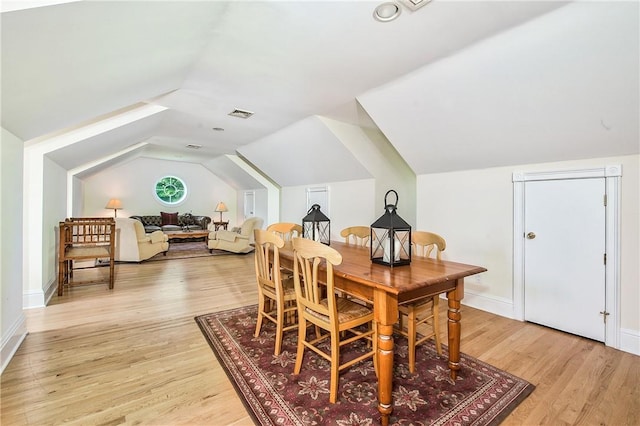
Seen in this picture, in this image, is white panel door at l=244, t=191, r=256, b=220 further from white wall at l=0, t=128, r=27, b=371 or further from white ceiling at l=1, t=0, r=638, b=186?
white wall at l=0, t=128, r=27, b=371

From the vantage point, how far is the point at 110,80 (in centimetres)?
218

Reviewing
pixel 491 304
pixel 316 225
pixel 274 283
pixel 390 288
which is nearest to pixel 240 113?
pixel 316 225

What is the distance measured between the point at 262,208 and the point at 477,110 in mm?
6213

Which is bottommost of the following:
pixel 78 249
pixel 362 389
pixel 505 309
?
pixel 362 389

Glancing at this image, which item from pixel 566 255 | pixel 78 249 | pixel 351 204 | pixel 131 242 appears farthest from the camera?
pixel 131 242

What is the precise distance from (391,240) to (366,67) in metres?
1.49

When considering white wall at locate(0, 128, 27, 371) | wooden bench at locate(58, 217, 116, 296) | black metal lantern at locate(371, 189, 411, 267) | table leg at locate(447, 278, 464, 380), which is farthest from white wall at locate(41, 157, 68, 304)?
table leg at locate(447, 278, 464, 380)

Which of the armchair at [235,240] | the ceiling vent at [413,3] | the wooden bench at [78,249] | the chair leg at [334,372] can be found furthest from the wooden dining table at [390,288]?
the armchair at [235,240]

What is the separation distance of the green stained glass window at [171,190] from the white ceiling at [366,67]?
247 inches

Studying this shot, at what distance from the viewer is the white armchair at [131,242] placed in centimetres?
536

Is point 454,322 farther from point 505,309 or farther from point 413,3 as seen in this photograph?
point 413,3

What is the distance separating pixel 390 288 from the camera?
1.48 m

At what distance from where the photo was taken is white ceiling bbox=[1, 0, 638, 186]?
1622mm

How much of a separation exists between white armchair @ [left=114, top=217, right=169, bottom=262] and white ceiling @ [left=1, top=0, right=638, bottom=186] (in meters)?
3.00
